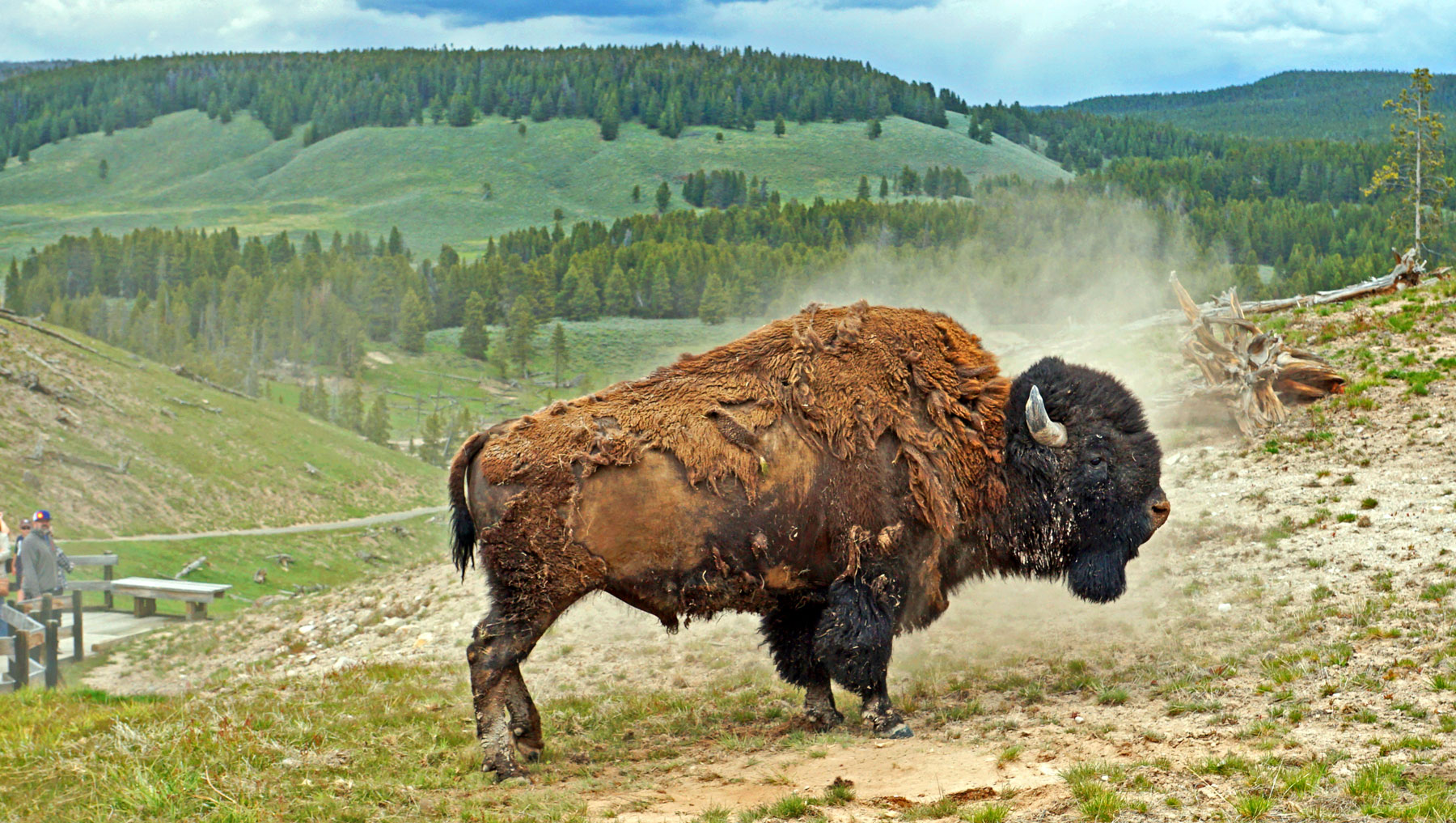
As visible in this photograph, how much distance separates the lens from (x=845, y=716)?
342 inches

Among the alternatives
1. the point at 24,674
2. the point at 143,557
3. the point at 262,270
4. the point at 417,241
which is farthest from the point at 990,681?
the point at 417,241

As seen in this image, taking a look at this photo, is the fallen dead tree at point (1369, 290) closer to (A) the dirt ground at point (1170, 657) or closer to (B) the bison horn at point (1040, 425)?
(A) the dirt ground at point (1170, 657)

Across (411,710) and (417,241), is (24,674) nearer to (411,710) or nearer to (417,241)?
(411,710)

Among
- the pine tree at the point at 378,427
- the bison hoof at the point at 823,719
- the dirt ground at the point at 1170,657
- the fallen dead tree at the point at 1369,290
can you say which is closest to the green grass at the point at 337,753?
the dirt ground at the point at 1170,657

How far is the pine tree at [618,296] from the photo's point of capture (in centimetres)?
12444

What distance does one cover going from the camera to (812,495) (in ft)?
25.6

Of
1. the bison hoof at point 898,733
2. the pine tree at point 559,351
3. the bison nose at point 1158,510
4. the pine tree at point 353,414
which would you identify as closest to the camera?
the bison hoof at point 898,733

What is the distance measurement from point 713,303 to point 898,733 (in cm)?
11103

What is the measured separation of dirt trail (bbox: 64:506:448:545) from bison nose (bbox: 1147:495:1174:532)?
30437mm

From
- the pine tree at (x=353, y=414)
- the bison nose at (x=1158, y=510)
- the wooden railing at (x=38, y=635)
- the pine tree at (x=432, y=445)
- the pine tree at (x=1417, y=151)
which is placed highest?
the pine tree at (x=1417, y=151)

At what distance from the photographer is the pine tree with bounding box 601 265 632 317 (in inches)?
4899

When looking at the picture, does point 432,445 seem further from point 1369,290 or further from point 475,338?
point 1369,290

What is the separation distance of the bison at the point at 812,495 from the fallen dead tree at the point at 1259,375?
7.66m

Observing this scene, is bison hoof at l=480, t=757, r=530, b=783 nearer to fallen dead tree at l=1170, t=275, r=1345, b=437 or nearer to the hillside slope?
fallen dead tree at l=1170, t=275, r=1345, b=437
